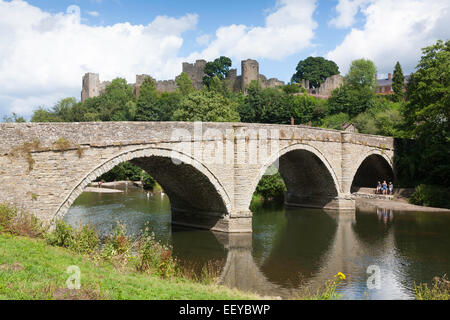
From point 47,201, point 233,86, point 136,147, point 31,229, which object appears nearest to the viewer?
point 31,229

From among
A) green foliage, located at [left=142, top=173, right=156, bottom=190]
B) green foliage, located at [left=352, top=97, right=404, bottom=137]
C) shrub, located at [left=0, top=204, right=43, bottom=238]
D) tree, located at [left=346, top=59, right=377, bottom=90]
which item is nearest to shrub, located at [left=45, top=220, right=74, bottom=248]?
shrub, located at [left=0, top=204, right=43, bottom=238]

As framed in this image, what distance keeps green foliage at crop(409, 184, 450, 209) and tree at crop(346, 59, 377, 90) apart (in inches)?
1295

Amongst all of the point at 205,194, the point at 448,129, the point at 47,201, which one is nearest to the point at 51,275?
the point at 47,201

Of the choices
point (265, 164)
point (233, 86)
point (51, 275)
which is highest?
point (233, 86)

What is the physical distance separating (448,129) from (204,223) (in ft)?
58.7

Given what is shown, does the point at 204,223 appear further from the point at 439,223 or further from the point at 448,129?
the point at 448,129

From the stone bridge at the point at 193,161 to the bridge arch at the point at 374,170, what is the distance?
0.15 meters

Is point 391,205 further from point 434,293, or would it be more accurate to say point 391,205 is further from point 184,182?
point 434,293

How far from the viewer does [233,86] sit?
6456 cm

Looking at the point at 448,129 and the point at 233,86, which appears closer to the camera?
the point at 448,129

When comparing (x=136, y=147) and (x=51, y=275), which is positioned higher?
(x=136, y=147)

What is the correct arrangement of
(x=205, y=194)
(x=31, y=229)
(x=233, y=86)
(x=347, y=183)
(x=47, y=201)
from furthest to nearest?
(x=233, y=86), (x=347, y=183), (x=205, y=194), (x=47, y=201), (x=31, y=229)

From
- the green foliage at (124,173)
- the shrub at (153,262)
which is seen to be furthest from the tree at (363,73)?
the shrub at (153,262)

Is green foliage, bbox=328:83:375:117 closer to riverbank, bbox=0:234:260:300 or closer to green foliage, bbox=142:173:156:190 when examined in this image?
green foliage, bbox=142:173:156:190
